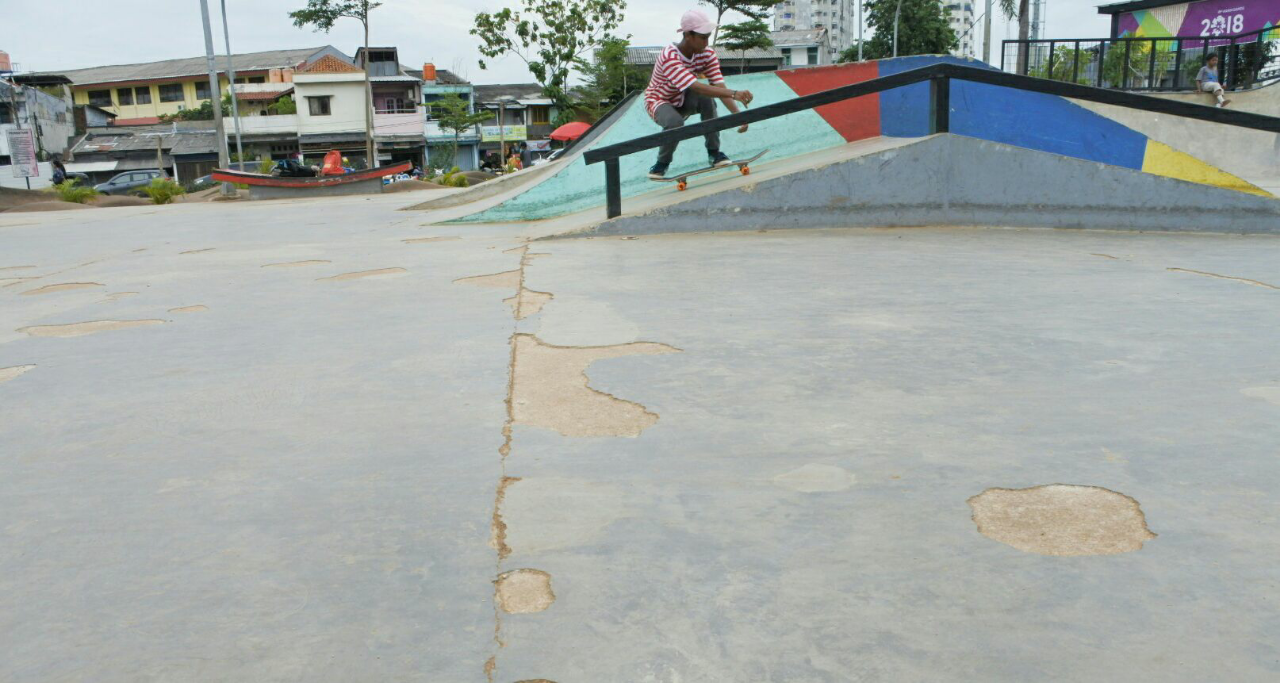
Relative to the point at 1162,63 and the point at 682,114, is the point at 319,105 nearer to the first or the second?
the point at 1162,63

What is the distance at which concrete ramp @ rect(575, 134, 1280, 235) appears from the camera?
18.0 ft

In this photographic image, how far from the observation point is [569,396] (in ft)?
7.42

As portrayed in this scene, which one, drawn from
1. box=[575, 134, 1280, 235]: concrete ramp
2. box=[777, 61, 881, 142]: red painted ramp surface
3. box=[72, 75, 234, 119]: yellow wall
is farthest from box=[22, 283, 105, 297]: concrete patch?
box=[72, 75, 234, 119]: yellow wall

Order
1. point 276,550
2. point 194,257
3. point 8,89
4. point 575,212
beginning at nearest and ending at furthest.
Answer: point 276,550
point 194,257
point 575,212
point 8,89

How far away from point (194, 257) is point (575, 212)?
107 inches

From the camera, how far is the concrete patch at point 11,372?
2.64 meters

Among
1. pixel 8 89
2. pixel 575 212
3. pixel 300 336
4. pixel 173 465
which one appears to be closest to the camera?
pixel 173 465

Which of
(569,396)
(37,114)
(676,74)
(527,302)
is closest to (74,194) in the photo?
(676,74)

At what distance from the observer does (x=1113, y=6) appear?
2184 cm

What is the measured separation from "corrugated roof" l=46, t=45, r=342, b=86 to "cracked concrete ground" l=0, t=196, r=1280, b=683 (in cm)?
5628

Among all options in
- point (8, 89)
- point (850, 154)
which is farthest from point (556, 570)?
point (8, 89)

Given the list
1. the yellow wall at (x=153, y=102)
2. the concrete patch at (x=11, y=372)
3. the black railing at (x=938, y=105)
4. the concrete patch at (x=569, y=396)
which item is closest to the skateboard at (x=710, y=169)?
the black railing at (x=938, y=105)

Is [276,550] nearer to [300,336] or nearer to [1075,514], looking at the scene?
[1075,514]

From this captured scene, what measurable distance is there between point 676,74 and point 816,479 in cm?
485
